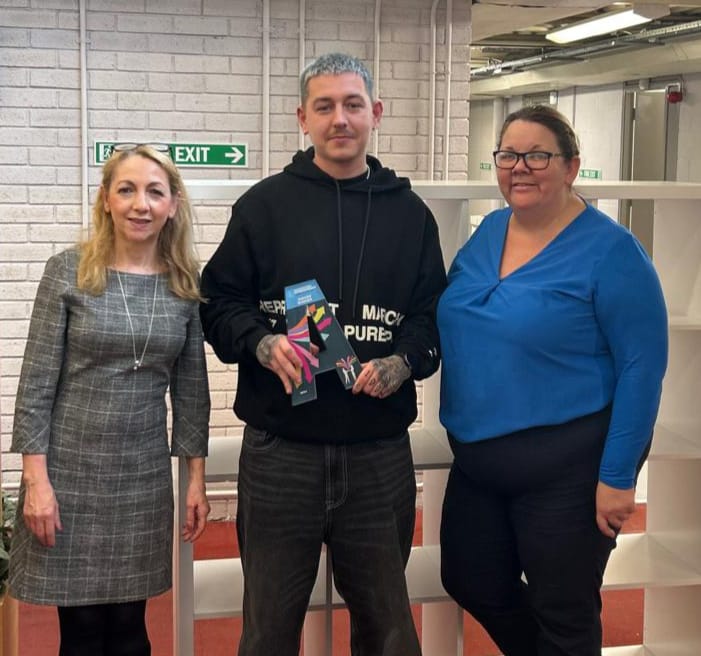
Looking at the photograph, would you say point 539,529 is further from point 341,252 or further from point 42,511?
point 42,511

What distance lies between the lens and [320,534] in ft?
7.27

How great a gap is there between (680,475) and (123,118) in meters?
2.97

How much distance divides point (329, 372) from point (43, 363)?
0.63 meters

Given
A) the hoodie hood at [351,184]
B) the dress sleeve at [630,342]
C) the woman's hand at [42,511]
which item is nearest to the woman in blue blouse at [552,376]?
the dress sleeve at [630,342]

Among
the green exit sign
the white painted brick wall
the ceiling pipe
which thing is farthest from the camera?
the ceiling pipe

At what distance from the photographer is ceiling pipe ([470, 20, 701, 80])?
6.92 meters

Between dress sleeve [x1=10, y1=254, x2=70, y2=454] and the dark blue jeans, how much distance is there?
1.49ft

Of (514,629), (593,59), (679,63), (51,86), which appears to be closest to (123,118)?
(51,86)

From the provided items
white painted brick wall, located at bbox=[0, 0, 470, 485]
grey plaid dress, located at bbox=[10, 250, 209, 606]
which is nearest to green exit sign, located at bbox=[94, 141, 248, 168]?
white painted brick wall, located at bbox=[0, 0, 470, 485]

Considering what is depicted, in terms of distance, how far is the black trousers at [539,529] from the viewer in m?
2.26

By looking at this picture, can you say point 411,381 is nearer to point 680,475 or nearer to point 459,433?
point 459,433

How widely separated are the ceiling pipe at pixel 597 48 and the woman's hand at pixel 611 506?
5327mm

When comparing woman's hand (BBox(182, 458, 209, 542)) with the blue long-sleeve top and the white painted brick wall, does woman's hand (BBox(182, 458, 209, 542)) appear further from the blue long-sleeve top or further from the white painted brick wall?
the white painted brick wall

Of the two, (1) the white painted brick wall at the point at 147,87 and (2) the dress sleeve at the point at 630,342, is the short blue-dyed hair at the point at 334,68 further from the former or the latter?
(1) the white painted brick wall at the point at 147,87
